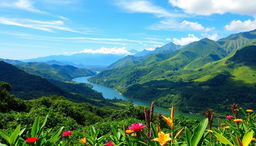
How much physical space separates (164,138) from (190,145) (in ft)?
0.72

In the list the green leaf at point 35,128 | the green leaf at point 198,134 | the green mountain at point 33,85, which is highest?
the green leaf at point 198,134

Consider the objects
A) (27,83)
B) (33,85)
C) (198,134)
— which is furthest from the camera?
(27,83)

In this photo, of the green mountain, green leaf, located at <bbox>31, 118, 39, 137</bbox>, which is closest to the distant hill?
the green mountain

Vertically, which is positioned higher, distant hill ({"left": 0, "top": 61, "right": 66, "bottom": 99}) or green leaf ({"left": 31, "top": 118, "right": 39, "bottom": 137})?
green leaf ({"left": 31, "top": 118, "right": 39, "bottom": 137})

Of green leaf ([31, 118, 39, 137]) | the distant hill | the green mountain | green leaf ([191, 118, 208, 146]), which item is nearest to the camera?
green leaf ([191, 118, 208, 146])

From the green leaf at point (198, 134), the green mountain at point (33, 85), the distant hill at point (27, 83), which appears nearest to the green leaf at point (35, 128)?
the green leaf at point (198, 134)

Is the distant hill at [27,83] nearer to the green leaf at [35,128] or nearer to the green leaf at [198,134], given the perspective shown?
the green leaf at [35,128]

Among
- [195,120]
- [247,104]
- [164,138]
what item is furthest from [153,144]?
[247,104]

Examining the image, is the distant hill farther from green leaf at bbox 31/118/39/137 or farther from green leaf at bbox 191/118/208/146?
green leaf at bbox 191/118/208/146

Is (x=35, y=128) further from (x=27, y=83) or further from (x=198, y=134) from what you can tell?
(x=27, y=83)

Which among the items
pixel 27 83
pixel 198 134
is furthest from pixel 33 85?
pixel 198 134

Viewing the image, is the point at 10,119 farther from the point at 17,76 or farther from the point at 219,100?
the point at 17,76

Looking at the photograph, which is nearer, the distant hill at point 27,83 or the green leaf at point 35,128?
the green leaf at point 35,128

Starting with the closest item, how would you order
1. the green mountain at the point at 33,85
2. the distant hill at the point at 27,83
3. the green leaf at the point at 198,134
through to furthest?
the green leaf at the point at 198,134, the green mountain at the point at 33,85, the distant hill at the point at 27,83
